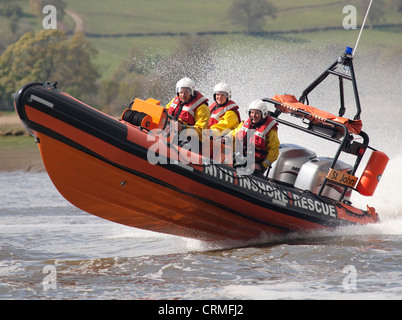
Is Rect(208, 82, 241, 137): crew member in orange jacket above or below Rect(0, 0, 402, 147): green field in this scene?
below

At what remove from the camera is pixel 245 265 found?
689cm

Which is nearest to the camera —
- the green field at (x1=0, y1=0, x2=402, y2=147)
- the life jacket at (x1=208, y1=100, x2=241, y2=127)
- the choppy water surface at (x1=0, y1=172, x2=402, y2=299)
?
the choppy water surface at (x1=0, y1=172, x2=402, y2=299)

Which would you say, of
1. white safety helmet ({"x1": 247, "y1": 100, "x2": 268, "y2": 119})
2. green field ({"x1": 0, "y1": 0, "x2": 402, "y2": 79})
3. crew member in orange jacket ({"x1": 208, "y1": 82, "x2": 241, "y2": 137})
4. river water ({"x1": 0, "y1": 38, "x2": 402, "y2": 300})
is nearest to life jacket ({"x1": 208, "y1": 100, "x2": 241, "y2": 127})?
crew member in orange jacket ({"x1": 208, "y1": 82, "x2": 241, "y2": 137})

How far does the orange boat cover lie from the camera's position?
7.84 meters

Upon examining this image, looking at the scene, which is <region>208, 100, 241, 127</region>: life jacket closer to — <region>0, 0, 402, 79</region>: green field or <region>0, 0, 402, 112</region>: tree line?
<region>0, 0, 402, 112</region>: tree line

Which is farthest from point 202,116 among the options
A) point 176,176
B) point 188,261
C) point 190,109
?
point 188,261

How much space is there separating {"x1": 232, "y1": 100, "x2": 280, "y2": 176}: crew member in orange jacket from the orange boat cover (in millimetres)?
395

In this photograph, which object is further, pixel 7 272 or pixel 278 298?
pixel 7 272

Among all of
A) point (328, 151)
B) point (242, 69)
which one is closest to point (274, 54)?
point (242, 69)

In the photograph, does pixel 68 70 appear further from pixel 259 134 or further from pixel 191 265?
pixel 191 265

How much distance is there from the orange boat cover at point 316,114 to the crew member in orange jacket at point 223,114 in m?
0.59

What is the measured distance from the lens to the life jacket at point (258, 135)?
7.71 m
